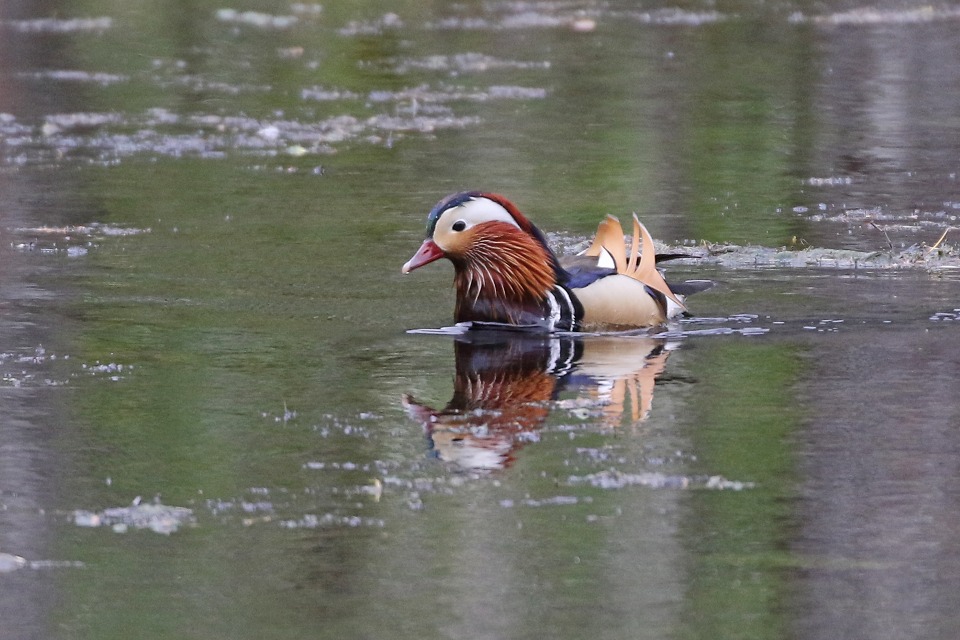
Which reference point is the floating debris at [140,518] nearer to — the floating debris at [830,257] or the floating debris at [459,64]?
the floating debris at [830,257]

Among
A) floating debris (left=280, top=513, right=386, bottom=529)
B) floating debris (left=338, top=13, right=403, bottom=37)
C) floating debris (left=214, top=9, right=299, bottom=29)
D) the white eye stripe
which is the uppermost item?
floating debris (left=214, top=9, right=299, bottom=29)

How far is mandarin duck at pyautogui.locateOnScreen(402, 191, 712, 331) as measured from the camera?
8.52 meters

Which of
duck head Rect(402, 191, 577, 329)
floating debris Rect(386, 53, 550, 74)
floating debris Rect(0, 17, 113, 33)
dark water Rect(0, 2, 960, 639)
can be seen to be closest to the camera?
dark water Rect(0, 2, 960, 639)

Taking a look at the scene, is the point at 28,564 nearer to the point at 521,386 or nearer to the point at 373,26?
the point at 521,386

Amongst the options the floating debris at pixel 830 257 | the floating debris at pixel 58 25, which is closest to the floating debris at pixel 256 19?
the floating debris at pixel 58 25

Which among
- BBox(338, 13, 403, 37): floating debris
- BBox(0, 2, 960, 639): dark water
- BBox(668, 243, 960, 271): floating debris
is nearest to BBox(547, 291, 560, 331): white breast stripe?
BBox(0, 2, 960, 639): dark water

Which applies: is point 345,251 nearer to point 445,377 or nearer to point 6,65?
point 445,377

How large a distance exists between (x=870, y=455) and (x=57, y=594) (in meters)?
2.62

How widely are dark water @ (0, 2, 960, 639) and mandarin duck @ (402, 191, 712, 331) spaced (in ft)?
0.62

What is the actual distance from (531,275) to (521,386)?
1.29 meters

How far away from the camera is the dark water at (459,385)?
4.96 m

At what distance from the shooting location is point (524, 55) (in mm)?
21125

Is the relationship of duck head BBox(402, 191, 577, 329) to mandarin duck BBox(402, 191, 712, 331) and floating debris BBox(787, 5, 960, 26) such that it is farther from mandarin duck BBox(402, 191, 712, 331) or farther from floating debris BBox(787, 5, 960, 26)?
floating debris BBox(787, 5, 960, 26)

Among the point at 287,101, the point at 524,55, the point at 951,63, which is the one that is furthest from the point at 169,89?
the point at 951,63
